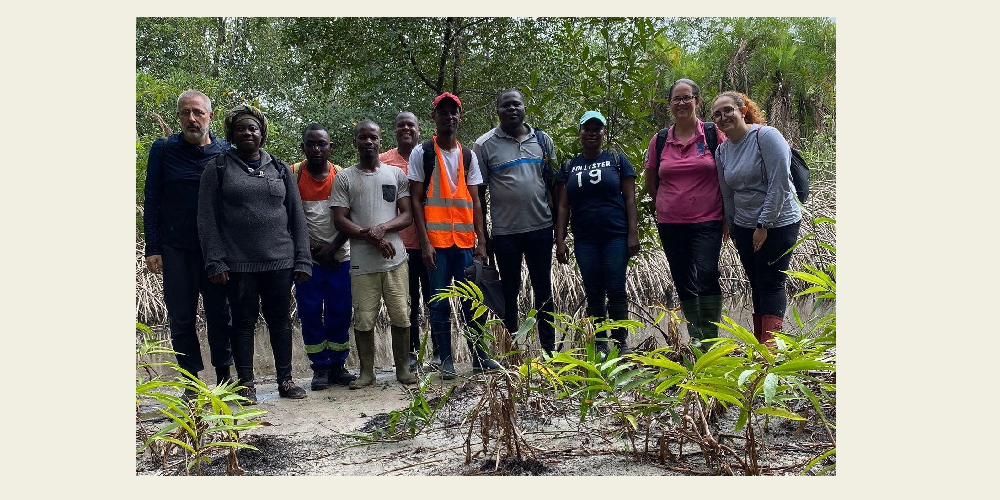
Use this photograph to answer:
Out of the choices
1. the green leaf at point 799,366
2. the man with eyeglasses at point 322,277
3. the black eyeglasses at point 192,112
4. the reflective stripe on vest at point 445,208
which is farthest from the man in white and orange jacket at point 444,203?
the green leaf at point 799,366

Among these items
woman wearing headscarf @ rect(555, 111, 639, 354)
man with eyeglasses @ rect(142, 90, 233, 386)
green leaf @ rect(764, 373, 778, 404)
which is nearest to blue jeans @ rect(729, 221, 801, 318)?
woman wearing headscarf @ rect(555, 111, 639, 354)

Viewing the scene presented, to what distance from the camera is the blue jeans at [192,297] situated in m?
4.14

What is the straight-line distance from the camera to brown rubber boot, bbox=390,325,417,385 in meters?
4.63

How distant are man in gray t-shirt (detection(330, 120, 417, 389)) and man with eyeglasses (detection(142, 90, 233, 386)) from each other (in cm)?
72

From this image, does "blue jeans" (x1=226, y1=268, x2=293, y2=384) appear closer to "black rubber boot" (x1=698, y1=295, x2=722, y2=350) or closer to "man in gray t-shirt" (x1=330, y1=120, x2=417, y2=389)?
"man in gray t-shirt" (x1=330, y1=120, x2=417, y2=389)

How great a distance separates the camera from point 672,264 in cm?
452

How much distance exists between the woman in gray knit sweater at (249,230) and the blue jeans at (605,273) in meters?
1.55

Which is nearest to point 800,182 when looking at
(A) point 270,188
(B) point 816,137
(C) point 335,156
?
(A) point 270,188

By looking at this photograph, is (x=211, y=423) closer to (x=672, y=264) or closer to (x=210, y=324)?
(x=210, y=324)

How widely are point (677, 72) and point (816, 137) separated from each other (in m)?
2.10

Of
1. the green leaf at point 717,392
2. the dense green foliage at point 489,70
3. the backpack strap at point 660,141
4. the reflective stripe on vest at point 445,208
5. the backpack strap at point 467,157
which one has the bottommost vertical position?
the green leaf at point 717,392

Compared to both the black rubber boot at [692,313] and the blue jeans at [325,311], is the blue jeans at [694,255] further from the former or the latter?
the blue jeans at [325,311]

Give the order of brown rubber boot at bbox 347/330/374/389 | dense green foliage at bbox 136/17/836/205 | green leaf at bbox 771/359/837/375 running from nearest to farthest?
green leaf at bbox 771/359/837/375 < brown rubber boot at bbox 347/330/374/389 < dense green foliage at bbox 136/17/836/205

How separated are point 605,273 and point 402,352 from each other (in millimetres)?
1249
